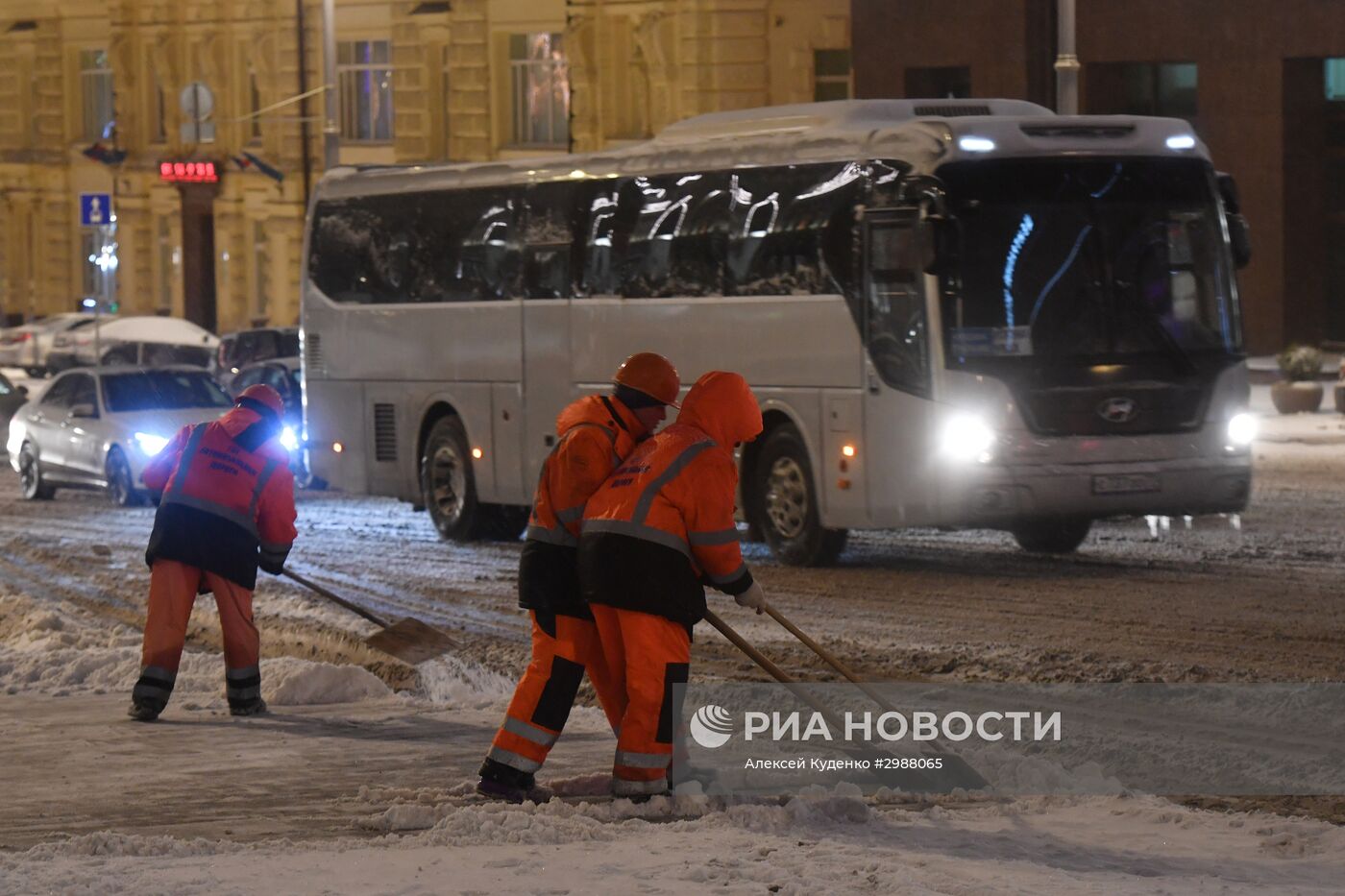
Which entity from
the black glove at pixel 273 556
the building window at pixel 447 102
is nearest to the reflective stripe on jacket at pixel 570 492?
the black glove at pixel 273 556

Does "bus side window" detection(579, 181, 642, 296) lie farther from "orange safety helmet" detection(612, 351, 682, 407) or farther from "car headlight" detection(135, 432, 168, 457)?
"orange safety helmet" detection(612, 351, 682, 407)

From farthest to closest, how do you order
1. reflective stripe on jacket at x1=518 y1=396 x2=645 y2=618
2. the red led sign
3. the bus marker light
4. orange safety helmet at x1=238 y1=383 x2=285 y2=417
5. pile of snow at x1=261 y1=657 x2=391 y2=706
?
1. the red led sign
2. the bus marker light
3. pile of snow at x1=261 y1=657 x2=391 y2=706
4. orange safety helmet at x1=238 y1=383 x2=285 y2=417
5. reflective stripe on jacket at x1=518 y1=396 x2=645 y2=618

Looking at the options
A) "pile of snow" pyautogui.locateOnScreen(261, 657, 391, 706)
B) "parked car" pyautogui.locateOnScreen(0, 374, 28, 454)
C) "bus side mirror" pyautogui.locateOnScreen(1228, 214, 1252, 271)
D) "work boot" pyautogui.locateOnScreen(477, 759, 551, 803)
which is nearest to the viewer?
"work boot" pyautogui.locateOnScreen(477, 759, 551, 803)

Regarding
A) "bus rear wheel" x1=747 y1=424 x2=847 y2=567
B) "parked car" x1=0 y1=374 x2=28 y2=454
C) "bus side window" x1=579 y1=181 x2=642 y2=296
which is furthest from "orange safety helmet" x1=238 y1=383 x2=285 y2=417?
"parked car" x1=0 y1=374 x2=28 y2=454

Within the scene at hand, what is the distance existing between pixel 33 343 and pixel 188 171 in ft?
17.7

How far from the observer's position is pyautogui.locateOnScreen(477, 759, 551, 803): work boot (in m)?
8.88

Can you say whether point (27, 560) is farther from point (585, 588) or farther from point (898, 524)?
point (585, 588)

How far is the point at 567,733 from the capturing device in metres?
10.8

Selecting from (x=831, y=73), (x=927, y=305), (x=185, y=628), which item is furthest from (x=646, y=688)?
(x=831, y=73)

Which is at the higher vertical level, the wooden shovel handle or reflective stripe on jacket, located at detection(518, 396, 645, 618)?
reflective stripe on jacket, located at detection(518, 396, 645, 618)

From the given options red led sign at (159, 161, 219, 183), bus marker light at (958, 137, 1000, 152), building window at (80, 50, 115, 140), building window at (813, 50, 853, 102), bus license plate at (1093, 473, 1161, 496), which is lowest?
bus license plate at (1093, 473, 1161, 496)

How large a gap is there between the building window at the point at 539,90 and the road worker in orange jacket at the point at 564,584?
140 ft

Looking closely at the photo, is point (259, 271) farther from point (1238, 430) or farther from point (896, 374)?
point (1238, 430)

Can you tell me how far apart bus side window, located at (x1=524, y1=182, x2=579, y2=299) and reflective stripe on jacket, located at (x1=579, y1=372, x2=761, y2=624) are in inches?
447
